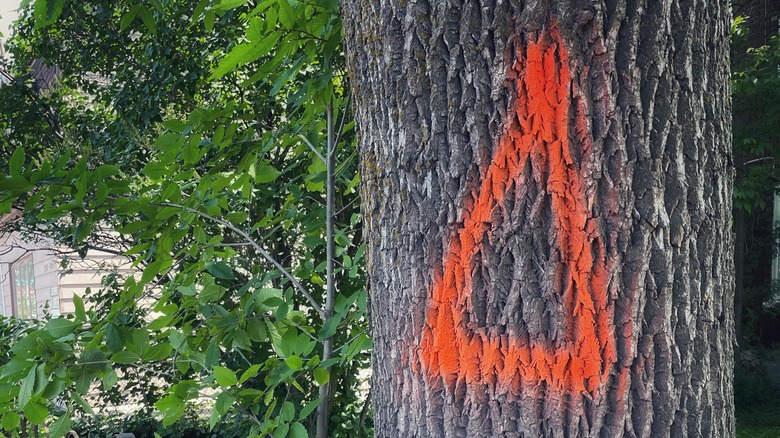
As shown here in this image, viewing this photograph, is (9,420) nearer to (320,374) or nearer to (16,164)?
(16,164)

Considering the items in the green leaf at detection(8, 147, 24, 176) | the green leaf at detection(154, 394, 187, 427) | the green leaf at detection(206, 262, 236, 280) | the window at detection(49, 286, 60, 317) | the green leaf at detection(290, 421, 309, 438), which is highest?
the window at detection(49, 286, 60, 317)

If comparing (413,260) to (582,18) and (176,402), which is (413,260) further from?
(176,402)

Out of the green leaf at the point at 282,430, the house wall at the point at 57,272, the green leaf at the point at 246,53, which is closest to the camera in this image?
the green leaf at the point at 246,53

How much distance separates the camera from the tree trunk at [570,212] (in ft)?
3.85

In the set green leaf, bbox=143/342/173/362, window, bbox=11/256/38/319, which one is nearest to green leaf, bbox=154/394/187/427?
green leaf, bbox=143/342/173/362

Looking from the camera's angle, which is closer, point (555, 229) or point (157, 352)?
point (555, 229)

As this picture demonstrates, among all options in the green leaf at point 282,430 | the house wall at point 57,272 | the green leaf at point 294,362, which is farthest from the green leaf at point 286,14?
the house wall at point 57,272

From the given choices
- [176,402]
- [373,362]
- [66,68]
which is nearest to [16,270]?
[66,68]

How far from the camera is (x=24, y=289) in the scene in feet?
42.3

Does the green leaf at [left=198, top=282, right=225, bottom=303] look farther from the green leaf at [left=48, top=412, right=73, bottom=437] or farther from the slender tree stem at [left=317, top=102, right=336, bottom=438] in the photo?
the green leaf at [left=48, top=412, right=73, bottom=437]

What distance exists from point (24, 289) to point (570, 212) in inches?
545

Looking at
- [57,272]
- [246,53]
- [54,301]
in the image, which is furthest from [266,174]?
[54,301]

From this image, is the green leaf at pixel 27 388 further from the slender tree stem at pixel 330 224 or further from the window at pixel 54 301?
the window at pixel 54 301

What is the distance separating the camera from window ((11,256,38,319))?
39.2 feet
